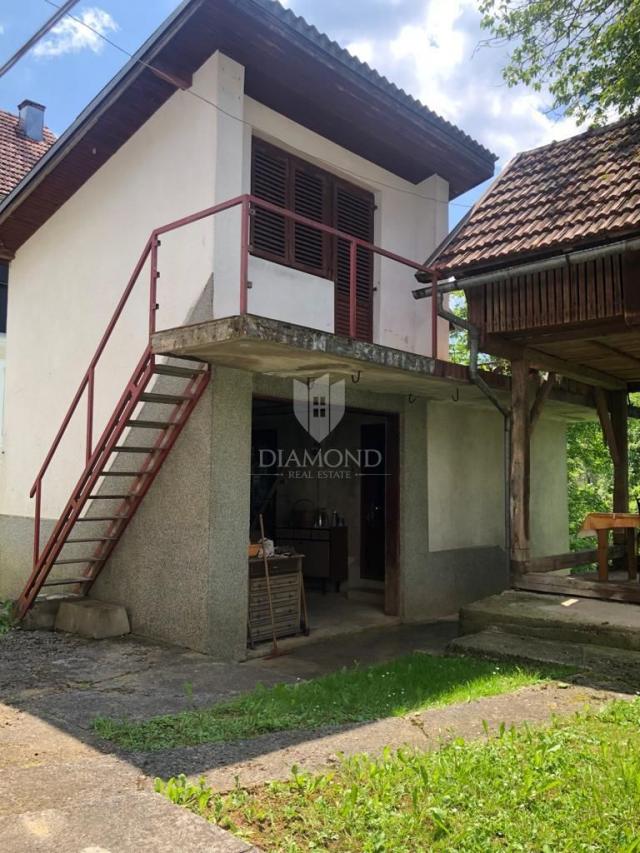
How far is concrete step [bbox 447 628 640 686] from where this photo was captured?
588 cm

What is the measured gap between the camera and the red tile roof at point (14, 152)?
38.7ft

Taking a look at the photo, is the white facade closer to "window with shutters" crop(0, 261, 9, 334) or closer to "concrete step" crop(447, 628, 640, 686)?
"window with shutters" crop(0, 261, 9, 334)

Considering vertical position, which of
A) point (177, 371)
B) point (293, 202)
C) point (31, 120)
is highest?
point (31, 120)

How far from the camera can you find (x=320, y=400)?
8820 mm

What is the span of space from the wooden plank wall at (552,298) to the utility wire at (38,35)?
5.02 metres

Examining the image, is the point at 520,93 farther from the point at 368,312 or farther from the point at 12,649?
the point at 12,649

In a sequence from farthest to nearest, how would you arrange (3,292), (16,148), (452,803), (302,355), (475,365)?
(16,148)
(3,292)
(475,365)
(302,355)
(452,803)

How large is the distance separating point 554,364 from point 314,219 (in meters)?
3.56

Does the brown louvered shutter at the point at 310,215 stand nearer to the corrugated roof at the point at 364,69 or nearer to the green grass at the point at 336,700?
the corrugated roof at the point at 364,69

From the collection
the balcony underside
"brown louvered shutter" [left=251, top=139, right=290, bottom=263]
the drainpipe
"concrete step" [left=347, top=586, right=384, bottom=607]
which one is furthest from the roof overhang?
"concrete step" [left=347, top=586, right=384, bottom=607]

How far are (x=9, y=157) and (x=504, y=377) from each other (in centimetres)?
955

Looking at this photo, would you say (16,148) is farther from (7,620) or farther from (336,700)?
(336,700)

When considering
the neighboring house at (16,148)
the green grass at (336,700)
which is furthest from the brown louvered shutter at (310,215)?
the neighboring house at (16,148)

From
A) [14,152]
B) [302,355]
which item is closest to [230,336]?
[302,355]
